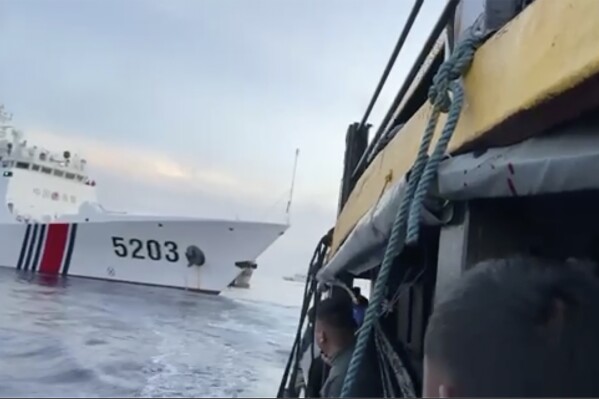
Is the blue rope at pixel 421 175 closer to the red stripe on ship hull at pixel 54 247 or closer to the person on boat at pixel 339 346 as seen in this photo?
the person on boat at pixel 339 346

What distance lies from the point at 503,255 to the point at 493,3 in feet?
2.02

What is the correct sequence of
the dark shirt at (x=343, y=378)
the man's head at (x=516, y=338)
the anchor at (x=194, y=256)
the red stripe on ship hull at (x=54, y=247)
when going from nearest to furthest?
the man's head at (x=516, y=338), the dark shirt at (x=343, y=378), the anchor at (x=194, y=256), the red stripe on ship hull at (x=54, y=247)

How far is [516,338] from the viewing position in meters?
0.85

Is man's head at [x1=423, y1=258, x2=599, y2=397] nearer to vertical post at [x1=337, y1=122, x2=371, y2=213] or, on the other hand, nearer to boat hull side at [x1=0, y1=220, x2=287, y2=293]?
vertical post at [x1=337, y1=122, x2=371, y2=213]

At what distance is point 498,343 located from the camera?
2.81ft

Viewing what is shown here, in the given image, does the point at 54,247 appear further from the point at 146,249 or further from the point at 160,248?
the point at 160,248

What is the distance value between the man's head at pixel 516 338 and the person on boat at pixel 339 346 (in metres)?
1.80

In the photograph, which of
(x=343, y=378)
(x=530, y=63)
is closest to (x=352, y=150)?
(x=343, y=378)

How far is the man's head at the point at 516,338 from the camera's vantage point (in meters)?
0.84

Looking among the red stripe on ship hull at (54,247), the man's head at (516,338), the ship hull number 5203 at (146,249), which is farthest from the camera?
the red stripe on ship hull at (54,247)

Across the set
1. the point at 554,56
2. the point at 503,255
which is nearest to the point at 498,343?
the point at 554,56

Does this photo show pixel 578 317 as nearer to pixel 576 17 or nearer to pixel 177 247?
pixel 576 17

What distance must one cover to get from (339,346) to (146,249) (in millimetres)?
26768

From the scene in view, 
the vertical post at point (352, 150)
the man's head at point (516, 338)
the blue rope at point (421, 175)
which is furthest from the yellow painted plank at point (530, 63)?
the vertical post at point (352, 150)
